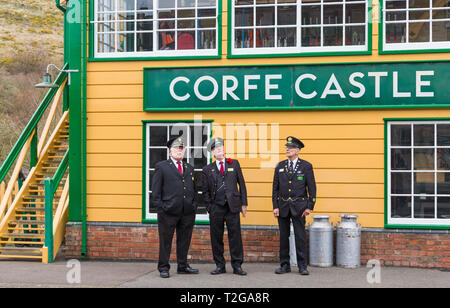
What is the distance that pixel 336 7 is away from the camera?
396 inches

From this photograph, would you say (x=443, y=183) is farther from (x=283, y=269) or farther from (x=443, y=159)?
(x=283, y=269)

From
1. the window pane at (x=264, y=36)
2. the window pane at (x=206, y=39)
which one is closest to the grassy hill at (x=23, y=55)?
the window pane at (x=206, y=39)

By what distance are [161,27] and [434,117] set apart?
15.8ft

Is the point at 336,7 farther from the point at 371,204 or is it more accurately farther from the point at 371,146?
the point at 371,204

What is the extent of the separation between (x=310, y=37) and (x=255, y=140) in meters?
1.95

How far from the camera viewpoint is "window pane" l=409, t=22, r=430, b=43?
9.83 meters

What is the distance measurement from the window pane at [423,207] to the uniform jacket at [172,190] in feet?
11.9

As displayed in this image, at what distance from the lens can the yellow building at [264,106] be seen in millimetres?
9664

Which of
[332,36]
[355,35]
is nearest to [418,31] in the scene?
[355,35]

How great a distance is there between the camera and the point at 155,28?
10539mm

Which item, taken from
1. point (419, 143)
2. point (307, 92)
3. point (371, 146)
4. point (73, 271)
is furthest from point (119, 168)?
point (419, 143)

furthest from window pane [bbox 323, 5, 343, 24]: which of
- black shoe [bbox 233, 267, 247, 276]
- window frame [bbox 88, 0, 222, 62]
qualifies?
black shoe [bbox 233, 267, 247, 276]

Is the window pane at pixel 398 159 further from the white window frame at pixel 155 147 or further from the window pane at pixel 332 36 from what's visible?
the white window frame at pixel 155 147
